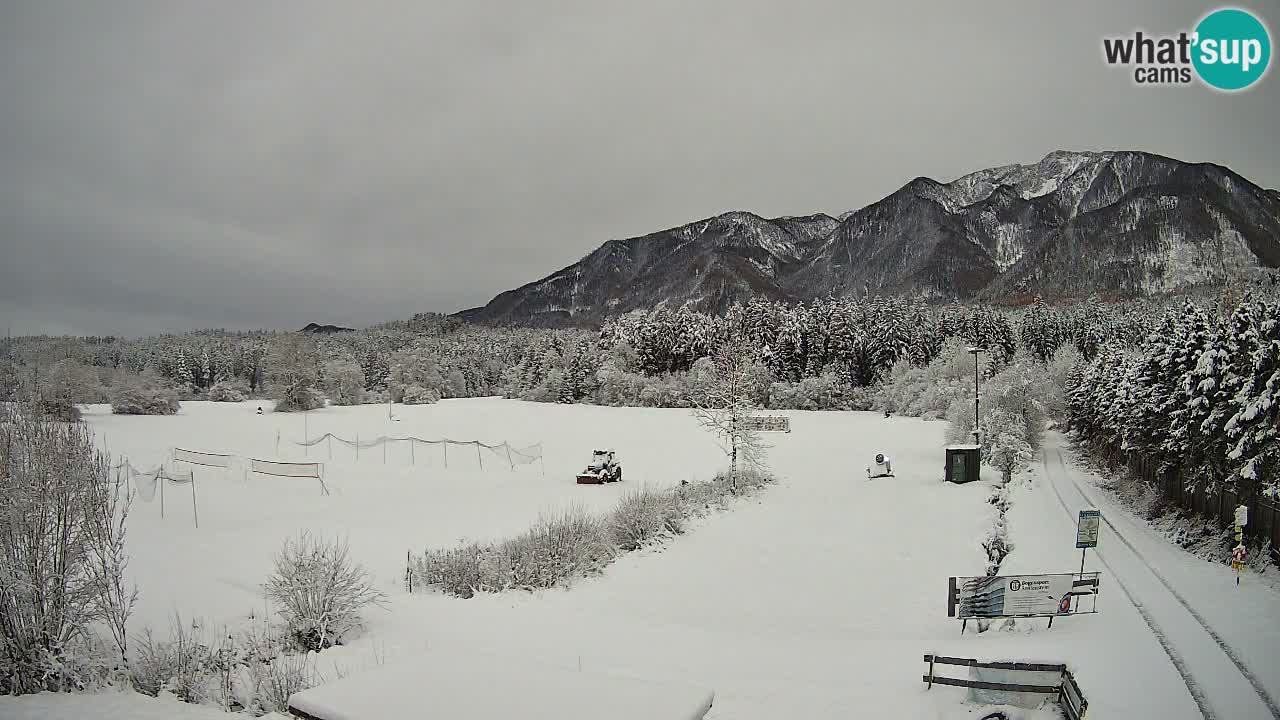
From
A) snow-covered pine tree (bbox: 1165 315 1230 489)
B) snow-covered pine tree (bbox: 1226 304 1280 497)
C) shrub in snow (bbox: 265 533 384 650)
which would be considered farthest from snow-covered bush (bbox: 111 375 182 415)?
snow-covered pine tree (bbox: 1226 304 1280 497)

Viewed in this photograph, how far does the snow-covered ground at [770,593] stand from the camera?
7.82 m

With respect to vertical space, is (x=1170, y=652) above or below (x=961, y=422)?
below

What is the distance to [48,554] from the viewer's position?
7730 millimetres

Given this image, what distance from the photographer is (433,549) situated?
626 inches

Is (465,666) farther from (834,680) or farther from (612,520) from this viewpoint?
(612,520)

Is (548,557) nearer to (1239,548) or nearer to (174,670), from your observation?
(174,670)

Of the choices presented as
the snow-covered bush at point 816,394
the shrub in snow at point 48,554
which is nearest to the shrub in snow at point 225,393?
the snow-covered bush at point 816,394

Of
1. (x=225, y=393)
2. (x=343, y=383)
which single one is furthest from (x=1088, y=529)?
(x=225, y=393)

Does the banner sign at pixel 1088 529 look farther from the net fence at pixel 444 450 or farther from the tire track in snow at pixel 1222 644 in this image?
the net fence at pixel 444 450

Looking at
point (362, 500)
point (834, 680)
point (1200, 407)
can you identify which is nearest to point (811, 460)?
point (1200, 407)

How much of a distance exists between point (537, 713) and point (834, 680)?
5.70 meters

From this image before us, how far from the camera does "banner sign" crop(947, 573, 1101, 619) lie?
9.51 meters

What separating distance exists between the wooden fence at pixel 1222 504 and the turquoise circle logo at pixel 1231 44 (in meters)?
8.90

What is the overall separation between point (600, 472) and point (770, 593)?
1621 centimetres
